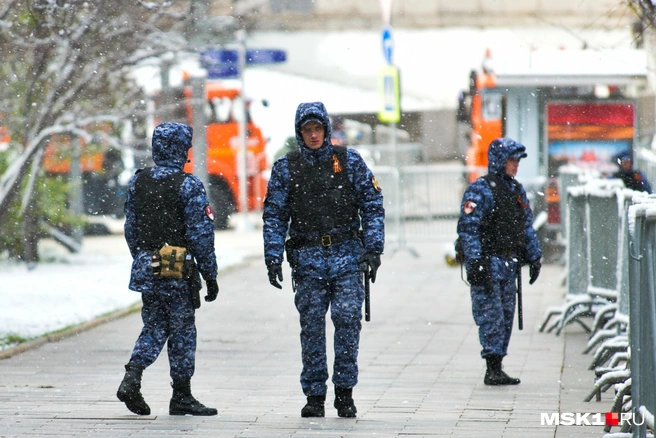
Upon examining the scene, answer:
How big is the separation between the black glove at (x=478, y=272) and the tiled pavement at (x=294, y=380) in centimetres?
69

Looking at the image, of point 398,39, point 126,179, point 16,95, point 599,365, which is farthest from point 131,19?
point 398,39

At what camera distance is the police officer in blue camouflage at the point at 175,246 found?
6.73 m

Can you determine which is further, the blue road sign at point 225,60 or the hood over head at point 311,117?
the blue road sign at point 225,60

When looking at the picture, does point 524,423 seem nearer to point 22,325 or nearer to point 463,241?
point 463,241

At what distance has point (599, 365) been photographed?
8430 mm

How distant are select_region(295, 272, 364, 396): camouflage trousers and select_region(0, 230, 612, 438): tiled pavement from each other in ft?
0.83

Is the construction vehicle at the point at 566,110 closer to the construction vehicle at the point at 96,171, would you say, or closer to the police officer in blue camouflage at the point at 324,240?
the construction vehicle at the point at 96,171

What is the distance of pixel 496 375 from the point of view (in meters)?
8.00

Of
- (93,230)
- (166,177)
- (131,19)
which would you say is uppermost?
(131,19)

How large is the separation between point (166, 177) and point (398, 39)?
31049 mm

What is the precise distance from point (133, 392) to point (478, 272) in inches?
101

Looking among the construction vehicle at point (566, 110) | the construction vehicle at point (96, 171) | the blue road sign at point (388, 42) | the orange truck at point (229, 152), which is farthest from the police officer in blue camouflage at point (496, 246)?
the orange truck at point (229, 152)

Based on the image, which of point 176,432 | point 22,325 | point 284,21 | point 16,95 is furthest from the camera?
point 284,21

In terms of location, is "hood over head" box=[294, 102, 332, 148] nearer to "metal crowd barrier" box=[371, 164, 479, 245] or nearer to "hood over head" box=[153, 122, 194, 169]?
"hood over head" box=[153, 122, 194, 169]
